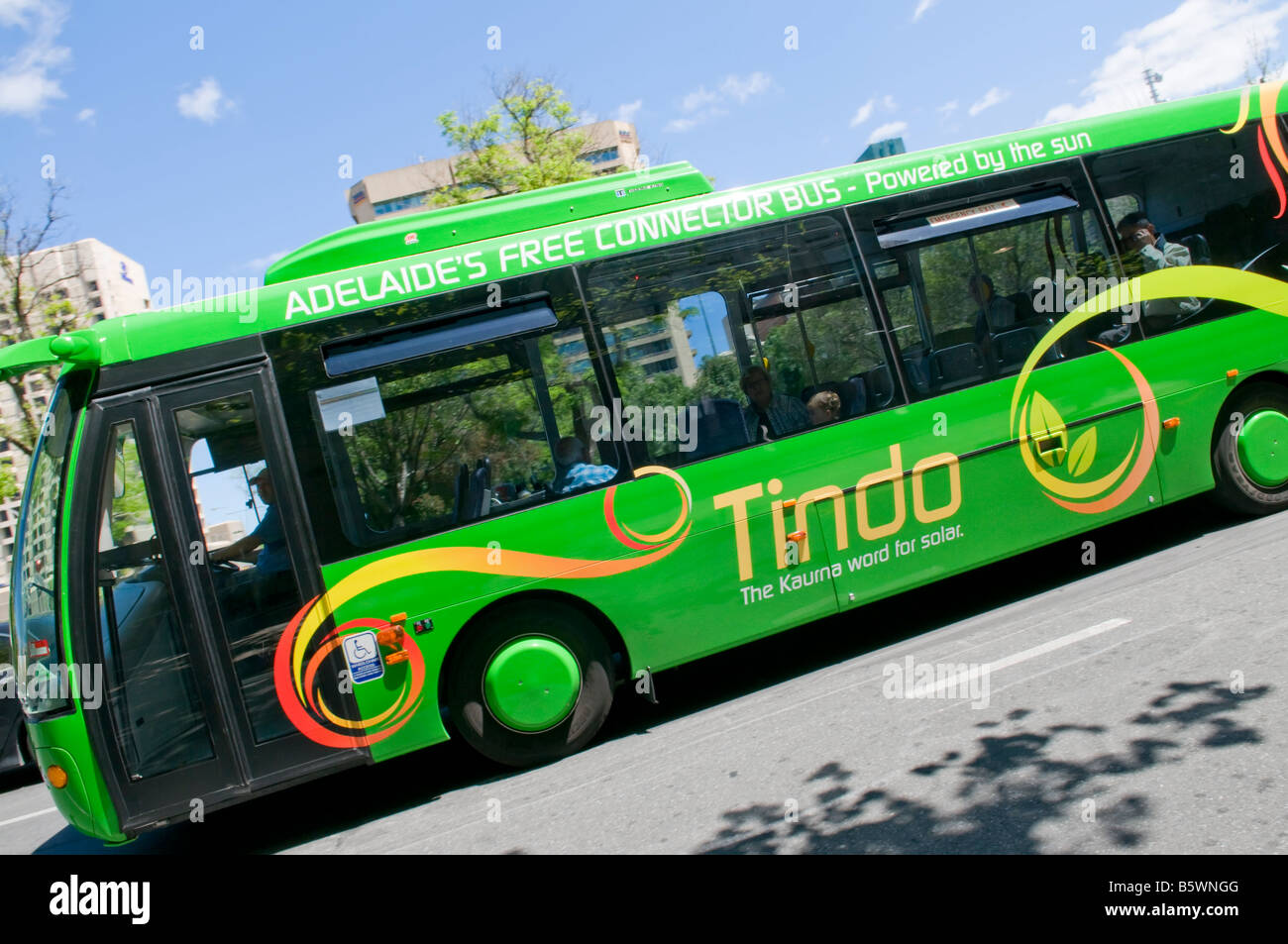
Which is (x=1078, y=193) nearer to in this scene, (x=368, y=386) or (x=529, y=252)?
(x=529, y=252)

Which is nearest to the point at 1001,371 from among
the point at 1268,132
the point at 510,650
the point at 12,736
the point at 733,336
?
the point at 733,336

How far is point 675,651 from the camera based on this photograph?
6309 mm

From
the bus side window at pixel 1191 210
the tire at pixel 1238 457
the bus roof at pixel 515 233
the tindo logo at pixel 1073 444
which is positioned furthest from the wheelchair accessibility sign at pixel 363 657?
the tire at pixel 1238 457

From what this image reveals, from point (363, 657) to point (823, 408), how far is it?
3.30 m

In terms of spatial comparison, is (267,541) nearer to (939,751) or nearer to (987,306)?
(939,751)

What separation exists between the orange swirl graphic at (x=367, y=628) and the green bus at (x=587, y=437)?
2 centimetres

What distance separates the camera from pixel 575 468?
241 inches

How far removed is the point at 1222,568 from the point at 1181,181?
9.92ft

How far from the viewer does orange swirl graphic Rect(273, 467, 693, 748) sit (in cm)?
568

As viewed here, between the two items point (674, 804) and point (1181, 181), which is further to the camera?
point (1181, 181)

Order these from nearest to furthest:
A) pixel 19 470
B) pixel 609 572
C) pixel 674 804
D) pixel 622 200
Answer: pixel 674 804
pixel 609 572
pixel 622 200
pixel 19 470

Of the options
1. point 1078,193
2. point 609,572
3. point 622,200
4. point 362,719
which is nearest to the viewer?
point 362,719

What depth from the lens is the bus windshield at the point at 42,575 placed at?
17.9 ft
